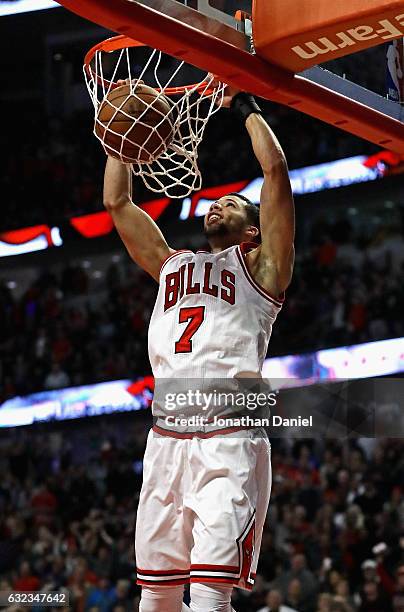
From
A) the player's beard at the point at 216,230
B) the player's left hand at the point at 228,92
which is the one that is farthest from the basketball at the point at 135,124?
the player's beard at the point at 216,230

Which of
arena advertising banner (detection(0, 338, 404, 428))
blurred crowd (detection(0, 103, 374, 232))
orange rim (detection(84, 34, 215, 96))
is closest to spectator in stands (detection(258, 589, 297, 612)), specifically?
arena advertising banner (detection(0, 338, 404, 428))

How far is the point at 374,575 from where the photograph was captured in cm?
901

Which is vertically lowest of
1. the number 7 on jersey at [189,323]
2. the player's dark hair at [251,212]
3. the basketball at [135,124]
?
the number 7 on jersey at [189,323]

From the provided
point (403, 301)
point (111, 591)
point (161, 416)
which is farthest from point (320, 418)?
point (403, 301)

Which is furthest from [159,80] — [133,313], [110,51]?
[133,313]

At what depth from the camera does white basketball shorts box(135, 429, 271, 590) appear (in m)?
3.90

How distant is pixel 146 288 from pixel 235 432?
12786 mm

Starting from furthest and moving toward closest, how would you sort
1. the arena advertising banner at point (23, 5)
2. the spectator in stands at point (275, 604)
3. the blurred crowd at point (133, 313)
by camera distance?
the arena advertising banner at point (23, 5)
the blurred crowd at point (133, 313)
the spectator in stands at point (275, 604)

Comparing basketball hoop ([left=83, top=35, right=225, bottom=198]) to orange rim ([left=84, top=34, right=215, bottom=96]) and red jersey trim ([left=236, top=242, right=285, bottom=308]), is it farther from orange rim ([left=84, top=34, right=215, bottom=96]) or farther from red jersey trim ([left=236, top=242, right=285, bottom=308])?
red jersey trim ([left=236, top=242, right=285, bottom=308])

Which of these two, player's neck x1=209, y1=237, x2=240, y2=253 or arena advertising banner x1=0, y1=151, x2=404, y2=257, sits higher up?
arena advertising banner x1=0, y1=151, x2=404, y2=257

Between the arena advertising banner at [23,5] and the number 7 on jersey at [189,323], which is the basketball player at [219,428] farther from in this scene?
the arena advertising banner at [23,5]

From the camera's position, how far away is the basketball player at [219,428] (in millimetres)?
3934

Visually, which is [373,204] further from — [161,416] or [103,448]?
[161,416]

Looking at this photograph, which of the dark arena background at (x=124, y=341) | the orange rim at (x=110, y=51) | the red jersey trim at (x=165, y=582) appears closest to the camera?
the red jersey trim at (x=165, y=582)
